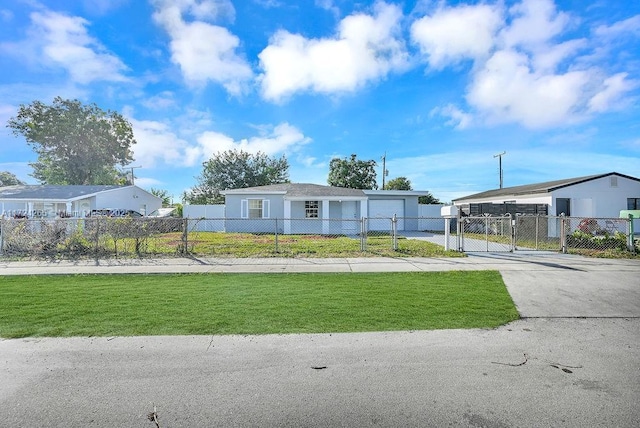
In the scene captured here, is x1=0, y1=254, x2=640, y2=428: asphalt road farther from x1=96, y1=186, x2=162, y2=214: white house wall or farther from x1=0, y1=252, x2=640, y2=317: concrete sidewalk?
x1=96, y1=186, x2=162, y2=214: white house wall

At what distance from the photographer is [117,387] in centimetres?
301

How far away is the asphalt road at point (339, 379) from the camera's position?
256 cm

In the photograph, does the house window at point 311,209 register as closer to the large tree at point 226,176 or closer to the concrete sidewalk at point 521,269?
the concrete sidewalk at point 521,269

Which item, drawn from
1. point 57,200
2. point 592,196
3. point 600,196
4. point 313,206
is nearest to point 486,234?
point 313,206

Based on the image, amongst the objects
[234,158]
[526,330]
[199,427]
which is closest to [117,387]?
[199,427]

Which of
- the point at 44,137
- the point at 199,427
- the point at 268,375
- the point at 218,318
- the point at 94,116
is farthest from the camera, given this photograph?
the point at 94,116

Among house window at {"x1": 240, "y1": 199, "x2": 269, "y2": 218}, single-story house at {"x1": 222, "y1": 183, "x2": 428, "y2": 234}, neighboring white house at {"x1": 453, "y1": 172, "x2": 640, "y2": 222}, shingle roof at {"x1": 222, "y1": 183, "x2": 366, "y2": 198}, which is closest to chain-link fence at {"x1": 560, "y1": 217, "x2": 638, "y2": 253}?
neighboring white house at {"x1": 453, "y1": 172, "x2": 640, "y2": 222}

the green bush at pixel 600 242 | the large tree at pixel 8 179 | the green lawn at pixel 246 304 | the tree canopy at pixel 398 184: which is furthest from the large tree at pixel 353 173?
the large tree at pixel 8 179

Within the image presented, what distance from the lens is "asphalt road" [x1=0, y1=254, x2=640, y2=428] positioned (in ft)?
8.41

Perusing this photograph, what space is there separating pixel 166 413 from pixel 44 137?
42.3 meters

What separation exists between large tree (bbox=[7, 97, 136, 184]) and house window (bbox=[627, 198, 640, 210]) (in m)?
46.0

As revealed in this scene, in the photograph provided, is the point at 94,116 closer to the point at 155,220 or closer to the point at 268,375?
the point at 155,220

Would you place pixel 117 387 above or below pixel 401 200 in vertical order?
below

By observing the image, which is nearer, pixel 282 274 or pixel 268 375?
pixel 268 375
